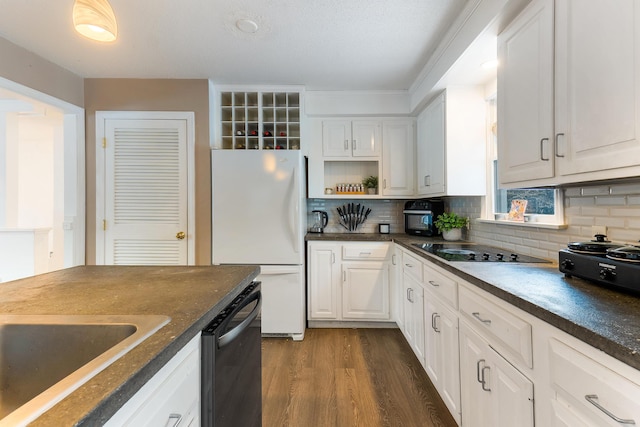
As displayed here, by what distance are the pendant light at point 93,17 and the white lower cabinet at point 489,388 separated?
1.93m

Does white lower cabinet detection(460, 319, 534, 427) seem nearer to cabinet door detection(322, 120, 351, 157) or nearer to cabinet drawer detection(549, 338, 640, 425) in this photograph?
cabinet drawer detection(549, 338, 640, 425)

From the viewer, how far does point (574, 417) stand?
2.39 ft

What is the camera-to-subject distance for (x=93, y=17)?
104 centimetres

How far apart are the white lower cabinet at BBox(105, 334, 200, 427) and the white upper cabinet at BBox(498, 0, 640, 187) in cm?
143

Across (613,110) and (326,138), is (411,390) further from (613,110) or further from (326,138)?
(326,138)

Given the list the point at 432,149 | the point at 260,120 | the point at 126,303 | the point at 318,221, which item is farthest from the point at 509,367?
the point at 260,120

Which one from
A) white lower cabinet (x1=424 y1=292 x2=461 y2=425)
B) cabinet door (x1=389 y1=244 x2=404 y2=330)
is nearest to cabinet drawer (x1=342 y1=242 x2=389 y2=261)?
cabinet door (x1=389 y1=244 x2=404 y2=330)

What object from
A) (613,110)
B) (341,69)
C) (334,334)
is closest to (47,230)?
(334,334)

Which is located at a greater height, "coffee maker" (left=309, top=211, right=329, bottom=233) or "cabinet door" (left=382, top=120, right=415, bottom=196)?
"cabinet door" (left=382, top=120, right=415, bottom=196)

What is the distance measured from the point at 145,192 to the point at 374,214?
2341 millimetres

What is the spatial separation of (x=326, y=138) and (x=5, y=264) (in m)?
3.94

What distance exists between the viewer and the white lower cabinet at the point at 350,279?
271 cm

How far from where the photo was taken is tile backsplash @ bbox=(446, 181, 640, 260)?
118cm

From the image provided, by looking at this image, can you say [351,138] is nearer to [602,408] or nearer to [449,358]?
[449,358]
